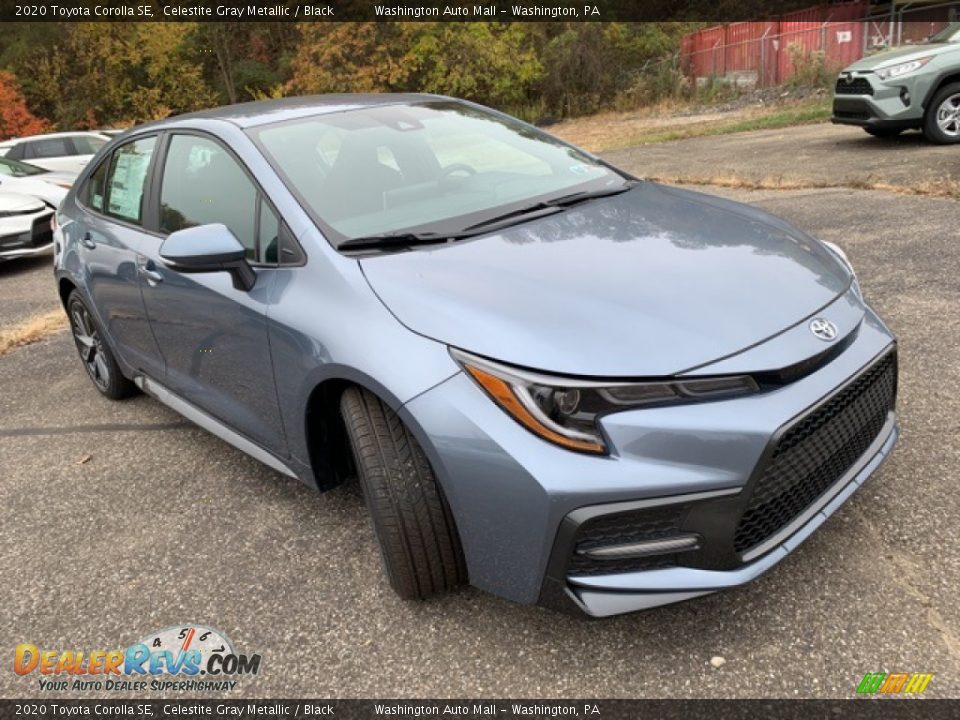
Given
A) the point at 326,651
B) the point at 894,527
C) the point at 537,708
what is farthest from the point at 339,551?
the point at 894,527

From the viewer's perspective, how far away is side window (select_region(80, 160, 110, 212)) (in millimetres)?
3943

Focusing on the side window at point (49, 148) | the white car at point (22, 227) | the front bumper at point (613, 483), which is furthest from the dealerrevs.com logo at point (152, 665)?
the side window at point (49, 148)

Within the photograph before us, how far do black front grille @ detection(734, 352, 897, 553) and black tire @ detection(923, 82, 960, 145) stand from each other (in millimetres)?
8221

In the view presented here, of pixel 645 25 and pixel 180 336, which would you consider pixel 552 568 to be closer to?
pixel 180 336

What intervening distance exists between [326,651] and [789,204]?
6.27 metres

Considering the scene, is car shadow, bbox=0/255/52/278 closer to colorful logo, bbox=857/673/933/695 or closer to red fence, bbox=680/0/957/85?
colorful logo, bbox=857/673/933/695

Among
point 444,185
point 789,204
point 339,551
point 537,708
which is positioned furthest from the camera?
point 789,204

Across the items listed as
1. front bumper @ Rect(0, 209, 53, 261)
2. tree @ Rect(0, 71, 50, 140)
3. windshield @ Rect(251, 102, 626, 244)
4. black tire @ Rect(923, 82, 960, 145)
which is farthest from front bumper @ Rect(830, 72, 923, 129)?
tree @ Rect(0, 71, 50, 140)

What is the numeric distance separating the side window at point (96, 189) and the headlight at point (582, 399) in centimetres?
297

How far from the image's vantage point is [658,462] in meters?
1.84

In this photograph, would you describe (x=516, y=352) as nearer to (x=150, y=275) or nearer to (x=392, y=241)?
(x=392, y=241)

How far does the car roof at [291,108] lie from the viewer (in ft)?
10.2

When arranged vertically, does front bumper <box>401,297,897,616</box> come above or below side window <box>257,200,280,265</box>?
below

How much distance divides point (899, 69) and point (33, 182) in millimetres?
10921
